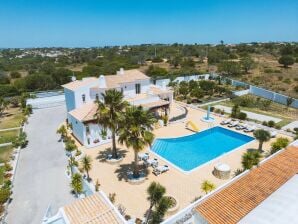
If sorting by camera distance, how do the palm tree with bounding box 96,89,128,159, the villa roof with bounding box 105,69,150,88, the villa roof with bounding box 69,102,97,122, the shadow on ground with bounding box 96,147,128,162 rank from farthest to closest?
the villa roof with bounding box 105,69,150,88 < the villa roof with bounding box 69,102,97,122 < the shadow on ground with bounding box 96,147,128,162 < the palm tree with bounding box 96,89,128,159

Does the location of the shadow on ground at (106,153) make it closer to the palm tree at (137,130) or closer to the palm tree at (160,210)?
the palm tree at (137,130)

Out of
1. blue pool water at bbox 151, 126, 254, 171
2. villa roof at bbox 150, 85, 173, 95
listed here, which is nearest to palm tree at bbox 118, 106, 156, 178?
blue pool water at bbox 151, 126, 254, 171

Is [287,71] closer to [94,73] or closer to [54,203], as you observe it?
[94,73]

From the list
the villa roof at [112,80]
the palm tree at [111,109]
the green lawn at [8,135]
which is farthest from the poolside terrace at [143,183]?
the green lawn at [8,135]

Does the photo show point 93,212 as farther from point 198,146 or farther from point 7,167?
point 198,146

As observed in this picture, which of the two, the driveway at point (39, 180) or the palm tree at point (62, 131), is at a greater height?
the palm tree at point (62, 131)

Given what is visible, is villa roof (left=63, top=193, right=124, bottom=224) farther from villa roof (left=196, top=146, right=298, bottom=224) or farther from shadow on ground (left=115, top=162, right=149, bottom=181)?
shadow on ground (left=115, top=162, right=149, bottom=181)

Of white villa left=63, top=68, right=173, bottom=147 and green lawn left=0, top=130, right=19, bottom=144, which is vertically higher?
white villa left=63, top=68, right=173, bottom=147

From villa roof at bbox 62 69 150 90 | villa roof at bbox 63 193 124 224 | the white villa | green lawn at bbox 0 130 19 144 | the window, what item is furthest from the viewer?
the window
